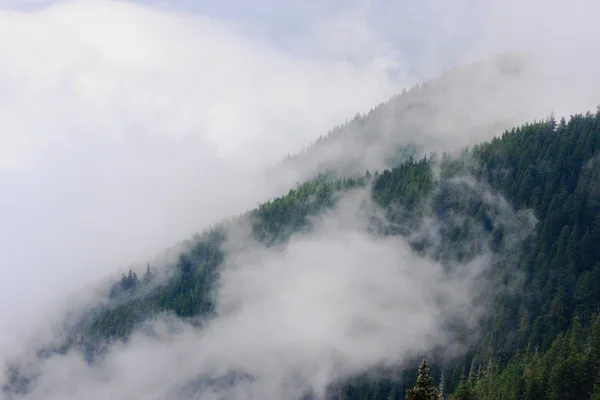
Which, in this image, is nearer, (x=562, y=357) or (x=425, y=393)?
(x=425, y=393)

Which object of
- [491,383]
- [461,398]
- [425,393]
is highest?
[425,393]

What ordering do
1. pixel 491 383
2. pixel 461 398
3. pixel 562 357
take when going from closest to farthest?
pixel 461 398 < pixel 562 357 < pixel 491 383

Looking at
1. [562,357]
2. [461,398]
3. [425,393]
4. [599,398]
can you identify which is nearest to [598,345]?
[562,357]

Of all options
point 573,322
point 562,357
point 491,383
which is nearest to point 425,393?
point 562,357

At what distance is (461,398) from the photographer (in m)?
89.4

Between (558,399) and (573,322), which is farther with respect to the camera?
(573,322)

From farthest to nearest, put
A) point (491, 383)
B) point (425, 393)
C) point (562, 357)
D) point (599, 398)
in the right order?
point (491, 383), point (562, 357), point (599, 398), point (425, 393)

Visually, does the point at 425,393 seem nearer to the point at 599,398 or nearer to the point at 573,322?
the point at 599,398

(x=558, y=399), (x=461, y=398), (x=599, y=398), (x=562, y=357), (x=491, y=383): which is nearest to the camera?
(x=461, y=398)

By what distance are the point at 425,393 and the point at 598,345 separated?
104m

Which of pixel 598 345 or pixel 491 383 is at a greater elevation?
pixel 598 345

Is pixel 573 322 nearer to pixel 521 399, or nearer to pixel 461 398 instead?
pixel 521 399

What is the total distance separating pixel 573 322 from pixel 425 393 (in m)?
151

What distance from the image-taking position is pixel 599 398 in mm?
118250
